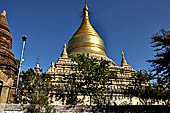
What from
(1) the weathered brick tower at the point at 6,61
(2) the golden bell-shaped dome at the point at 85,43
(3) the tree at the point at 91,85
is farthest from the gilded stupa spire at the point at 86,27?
(3) the tree at the point at 91,85

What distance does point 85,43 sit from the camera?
104ft

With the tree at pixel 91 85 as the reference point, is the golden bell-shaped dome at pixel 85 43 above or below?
above

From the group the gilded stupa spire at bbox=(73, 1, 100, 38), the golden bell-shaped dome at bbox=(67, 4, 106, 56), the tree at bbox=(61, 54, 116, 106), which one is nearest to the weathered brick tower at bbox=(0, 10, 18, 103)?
the tree at bbox=(61, 54, 116, 106)

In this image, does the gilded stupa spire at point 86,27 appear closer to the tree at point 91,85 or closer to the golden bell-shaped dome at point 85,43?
the golden bell-shaped dome at point 85,43

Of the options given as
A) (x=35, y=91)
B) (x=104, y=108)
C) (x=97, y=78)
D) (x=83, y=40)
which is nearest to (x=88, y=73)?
(x=97, y=78)

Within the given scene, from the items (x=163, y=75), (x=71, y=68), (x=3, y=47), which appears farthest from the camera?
(x=71, y=68)

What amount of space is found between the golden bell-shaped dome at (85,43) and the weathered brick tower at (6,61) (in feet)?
40.5

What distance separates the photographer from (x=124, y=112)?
482 inches

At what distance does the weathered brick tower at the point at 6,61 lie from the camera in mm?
14827

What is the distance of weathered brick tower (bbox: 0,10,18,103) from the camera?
14827mm

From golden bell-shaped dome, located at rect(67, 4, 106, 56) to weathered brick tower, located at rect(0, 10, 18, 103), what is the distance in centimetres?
1234

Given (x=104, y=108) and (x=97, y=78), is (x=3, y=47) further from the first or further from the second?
(x=104, y=108)

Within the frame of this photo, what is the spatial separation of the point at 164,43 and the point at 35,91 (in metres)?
10.2

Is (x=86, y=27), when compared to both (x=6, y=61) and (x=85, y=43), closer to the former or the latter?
(x=85, y=43)
